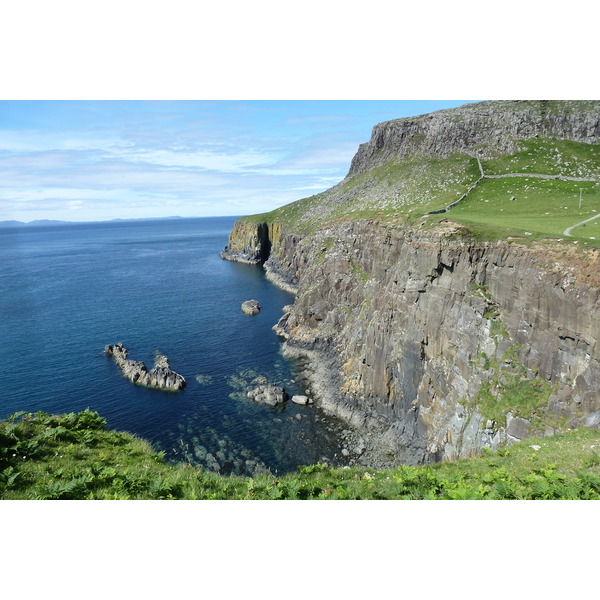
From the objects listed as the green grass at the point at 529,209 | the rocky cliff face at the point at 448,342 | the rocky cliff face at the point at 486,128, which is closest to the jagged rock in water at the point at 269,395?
the rocky cliff face at the point at 448,342

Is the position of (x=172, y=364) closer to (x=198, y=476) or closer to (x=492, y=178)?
(x=198, y=476)

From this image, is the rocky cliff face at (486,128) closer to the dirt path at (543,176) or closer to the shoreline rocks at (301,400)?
the dirt path at (543,176)

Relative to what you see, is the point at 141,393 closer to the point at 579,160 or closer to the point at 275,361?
the point at 275,361

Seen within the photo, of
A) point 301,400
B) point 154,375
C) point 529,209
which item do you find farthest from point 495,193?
point 154,375

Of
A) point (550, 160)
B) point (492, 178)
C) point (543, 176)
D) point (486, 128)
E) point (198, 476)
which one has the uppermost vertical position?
point (486, 128)

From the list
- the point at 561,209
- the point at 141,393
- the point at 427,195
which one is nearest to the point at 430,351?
the point at 561,209

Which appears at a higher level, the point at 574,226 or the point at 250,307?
the point at 574,226
